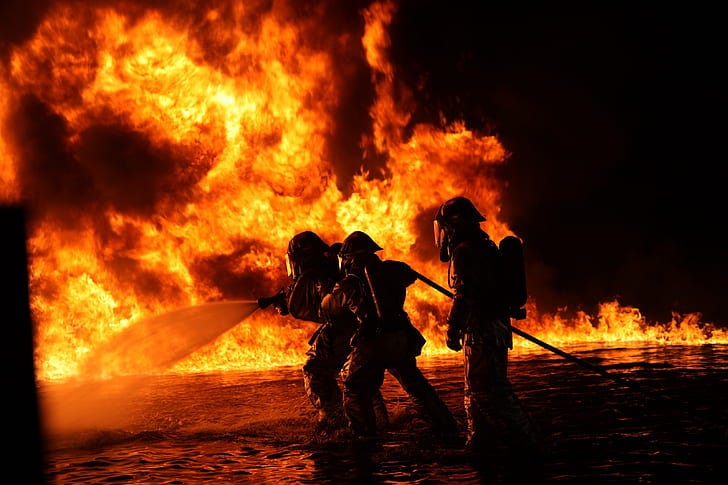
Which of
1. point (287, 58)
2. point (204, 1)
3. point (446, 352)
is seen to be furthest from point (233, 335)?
point (204, 1)

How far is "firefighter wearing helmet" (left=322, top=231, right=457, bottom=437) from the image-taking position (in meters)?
7.71

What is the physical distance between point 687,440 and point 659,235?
17.7 metres

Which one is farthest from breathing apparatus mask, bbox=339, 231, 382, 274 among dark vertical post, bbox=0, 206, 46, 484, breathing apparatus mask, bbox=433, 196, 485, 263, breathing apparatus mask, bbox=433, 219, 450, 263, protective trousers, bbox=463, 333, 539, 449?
dark vertical post, bbox=0, 206, 46, 484

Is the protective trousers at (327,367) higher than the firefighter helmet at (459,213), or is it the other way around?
the firefighter helmet at (459,213)

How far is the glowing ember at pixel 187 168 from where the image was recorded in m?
18.8

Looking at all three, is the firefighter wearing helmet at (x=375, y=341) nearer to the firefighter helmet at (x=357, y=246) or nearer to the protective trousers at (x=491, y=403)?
the firefighter helmet at (x=357, y=246)

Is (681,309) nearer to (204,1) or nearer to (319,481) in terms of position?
(204,1)

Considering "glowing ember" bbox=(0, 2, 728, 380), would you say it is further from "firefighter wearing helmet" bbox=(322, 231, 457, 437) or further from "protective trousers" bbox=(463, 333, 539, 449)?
"protective trousers" bbox=(463, 333, 539, 449)

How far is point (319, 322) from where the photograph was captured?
8.61 m

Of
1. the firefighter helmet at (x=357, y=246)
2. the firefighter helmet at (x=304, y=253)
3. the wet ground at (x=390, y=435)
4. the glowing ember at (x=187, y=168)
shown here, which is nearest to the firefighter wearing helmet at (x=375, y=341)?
the firefighter helmet at (x=357, y=246)

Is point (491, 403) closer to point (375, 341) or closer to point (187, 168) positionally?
point (375, 341)

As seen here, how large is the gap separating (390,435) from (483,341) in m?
2.11

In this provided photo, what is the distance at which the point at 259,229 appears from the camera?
19297 mm

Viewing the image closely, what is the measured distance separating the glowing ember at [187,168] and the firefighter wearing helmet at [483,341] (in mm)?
12648
